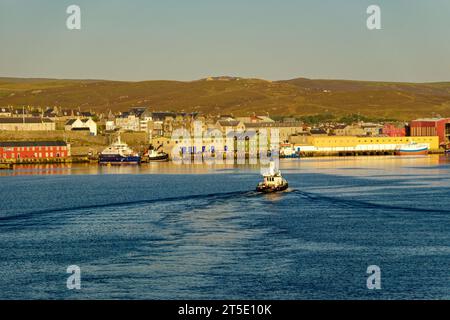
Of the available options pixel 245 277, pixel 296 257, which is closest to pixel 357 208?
pixel 296 257

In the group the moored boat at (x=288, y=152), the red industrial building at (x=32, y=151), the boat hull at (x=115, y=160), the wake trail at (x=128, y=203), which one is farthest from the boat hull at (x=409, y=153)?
the wake trail at (x=128, y=203)

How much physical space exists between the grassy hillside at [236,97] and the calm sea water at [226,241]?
97.7 meters

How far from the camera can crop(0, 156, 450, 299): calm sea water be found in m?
19.9

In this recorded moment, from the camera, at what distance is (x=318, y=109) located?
483 feet

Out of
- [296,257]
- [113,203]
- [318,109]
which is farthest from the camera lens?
Result: [318,109]

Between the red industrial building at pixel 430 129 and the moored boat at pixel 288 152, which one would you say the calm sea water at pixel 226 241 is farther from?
the red industrial building at pixel 430 129

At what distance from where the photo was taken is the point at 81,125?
85062 millimetres

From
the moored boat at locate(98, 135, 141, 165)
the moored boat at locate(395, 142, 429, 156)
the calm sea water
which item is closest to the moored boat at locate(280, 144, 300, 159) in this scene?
the moored boat at locate(395, 142, 429, 156)

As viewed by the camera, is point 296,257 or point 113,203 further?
point 113,203

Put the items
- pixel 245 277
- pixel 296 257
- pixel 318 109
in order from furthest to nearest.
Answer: pixel 318 109
pixel 296 257
pixel 245 277

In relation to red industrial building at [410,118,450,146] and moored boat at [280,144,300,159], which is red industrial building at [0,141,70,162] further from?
red industrial building at [410,118,450,146]

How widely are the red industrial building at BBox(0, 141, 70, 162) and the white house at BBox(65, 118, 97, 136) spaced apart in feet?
38.4

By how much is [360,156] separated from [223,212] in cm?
5130
